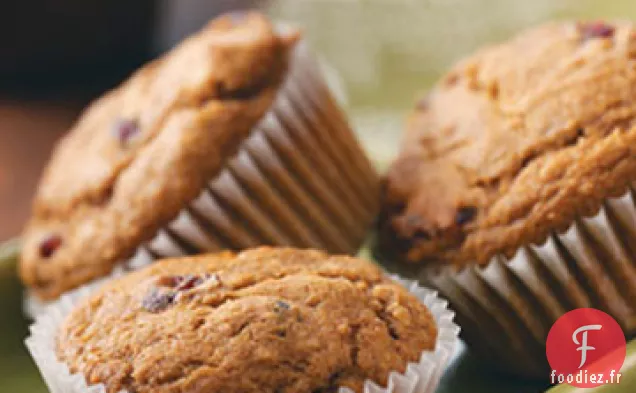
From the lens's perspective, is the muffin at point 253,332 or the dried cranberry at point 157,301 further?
the dried cranberry at point 157,301

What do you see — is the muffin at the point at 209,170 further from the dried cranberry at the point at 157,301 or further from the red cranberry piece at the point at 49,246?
the dried cranberry at the point at 157,301

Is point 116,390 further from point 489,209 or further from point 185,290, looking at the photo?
point 489,209

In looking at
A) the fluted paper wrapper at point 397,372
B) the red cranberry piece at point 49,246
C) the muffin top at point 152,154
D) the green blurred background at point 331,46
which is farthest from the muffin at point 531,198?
the green blurred background at point 331,46

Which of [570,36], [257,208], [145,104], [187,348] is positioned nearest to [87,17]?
[145,104]

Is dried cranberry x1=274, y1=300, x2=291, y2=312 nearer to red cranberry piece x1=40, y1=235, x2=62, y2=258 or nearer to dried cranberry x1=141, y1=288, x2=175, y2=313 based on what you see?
dried cranberry x1=141, y1=288, x2=175, y2=313

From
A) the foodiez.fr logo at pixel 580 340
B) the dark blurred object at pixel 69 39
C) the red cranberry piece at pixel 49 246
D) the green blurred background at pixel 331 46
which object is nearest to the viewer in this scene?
the foodiez.fr logo at pixel 580 340

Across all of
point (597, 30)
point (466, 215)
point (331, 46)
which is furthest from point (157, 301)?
point (331, 46)
